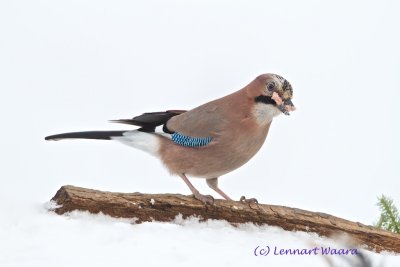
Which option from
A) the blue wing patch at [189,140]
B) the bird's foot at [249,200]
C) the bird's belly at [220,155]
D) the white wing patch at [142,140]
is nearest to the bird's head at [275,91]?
the bird's belly at [220,155]

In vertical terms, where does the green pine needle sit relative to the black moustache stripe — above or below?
below

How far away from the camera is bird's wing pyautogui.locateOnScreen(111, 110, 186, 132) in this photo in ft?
12.8

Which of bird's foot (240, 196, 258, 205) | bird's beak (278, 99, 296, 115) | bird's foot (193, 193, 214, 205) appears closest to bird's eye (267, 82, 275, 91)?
bird's beak (278, 99, 296, 115)

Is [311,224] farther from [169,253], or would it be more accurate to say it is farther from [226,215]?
[169,253]

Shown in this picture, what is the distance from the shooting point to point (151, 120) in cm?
391

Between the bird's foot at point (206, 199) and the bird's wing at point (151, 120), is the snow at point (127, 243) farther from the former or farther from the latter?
the bird's wing at point (151, 120)

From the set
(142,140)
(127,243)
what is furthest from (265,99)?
(127,243)

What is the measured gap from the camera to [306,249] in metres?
2.75

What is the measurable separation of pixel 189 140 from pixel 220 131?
22 centimetres

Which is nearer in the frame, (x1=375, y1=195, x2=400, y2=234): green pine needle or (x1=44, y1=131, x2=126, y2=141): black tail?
(x1=375, y1=195, x2=400, y2=234): green pine needle

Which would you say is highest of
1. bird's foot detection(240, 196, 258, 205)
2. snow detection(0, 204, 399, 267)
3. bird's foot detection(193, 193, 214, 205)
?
bird's foot detection(240, 196, 258, 205)

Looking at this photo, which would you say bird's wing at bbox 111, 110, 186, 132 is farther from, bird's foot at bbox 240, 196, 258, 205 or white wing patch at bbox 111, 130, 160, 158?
bird's foot at bbox 240, 196, 258, 205

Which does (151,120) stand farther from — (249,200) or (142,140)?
(249,200)

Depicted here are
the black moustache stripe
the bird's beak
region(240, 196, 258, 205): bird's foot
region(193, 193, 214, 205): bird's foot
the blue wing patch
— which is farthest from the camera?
the blue wing patch
